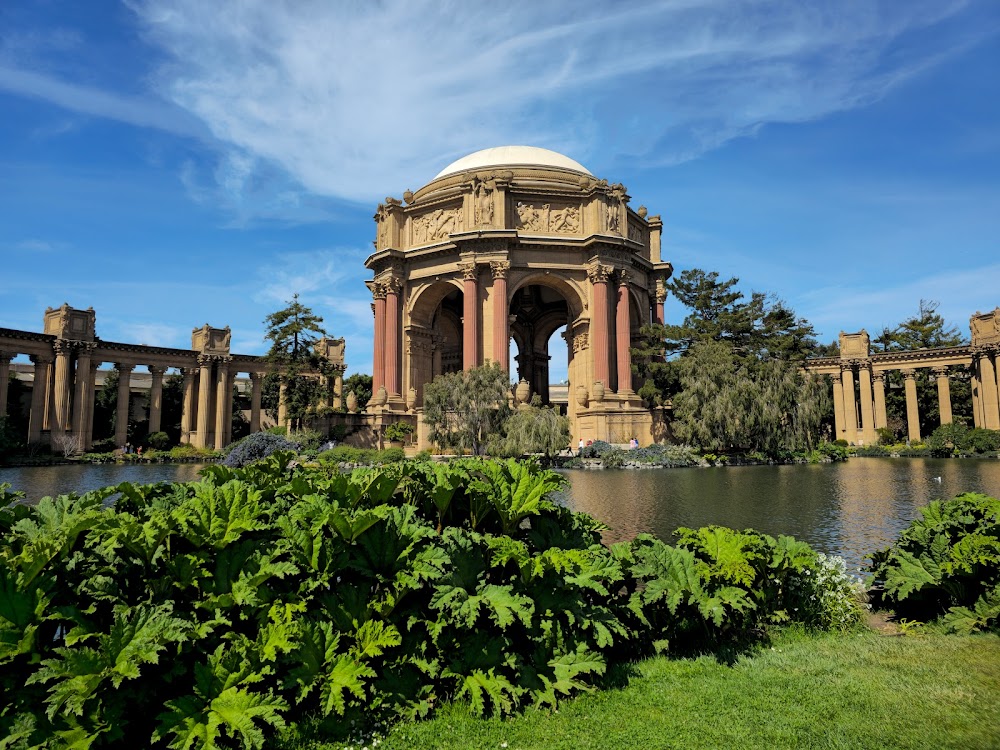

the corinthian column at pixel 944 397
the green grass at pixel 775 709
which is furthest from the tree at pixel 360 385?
the green grass at pixel 775 709

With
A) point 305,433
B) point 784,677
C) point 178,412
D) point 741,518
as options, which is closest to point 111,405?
point 178,412

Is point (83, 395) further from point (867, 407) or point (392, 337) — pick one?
point (867, 407)

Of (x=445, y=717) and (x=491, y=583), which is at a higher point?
(x=491, y=583)

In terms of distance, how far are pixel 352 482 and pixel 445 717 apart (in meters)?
1.59

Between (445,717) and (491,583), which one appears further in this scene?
(491,583)

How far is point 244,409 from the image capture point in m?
64.2

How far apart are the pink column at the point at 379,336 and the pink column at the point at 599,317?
47.5 ft

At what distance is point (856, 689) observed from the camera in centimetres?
402

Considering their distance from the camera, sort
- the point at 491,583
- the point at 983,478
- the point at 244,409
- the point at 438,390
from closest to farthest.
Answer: the point at 491,583 < the point at 983,478 < the point at 438,390 < the point at 244,409

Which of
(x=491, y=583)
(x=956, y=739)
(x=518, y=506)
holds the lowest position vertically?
(x=956, y=739)

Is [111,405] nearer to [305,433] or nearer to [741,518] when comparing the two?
[305,433]

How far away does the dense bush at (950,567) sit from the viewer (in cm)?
515

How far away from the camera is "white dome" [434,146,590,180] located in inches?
1721

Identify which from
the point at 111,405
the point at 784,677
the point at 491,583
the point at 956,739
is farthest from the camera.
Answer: the point at 111,405
